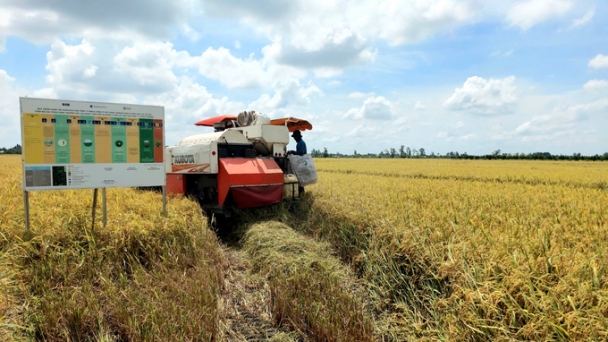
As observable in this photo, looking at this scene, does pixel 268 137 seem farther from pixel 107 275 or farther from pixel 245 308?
pixel 107 275

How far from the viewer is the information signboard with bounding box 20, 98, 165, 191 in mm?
5074

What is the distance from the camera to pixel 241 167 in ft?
23.7

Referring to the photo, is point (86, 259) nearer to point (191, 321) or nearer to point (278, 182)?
point (191, 321)

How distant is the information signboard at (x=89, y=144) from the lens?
5074mm

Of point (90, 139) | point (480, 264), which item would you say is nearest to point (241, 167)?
point (90, 139)

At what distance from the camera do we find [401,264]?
4867 millimetres

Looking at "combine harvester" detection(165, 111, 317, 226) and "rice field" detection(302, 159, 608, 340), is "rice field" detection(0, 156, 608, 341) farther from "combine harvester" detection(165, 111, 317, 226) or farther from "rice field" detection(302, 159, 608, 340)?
"combine harvester" detection(165, 111, 317, 226)

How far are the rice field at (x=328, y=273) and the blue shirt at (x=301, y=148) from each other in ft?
8.31

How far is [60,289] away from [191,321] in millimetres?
1681

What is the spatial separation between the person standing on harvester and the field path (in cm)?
347

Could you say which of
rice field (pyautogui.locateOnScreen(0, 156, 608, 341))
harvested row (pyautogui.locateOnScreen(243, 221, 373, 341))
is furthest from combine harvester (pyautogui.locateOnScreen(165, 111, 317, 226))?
harvested row (pyautogui.locateOnScreen(243, 221, 373, 341))

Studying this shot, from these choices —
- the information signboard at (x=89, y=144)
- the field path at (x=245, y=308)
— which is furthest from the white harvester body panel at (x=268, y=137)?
the field path at (x=245, y=308)

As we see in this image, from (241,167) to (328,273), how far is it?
2974 millimetres

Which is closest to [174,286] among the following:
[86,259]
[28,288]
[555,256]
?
[86,259]
